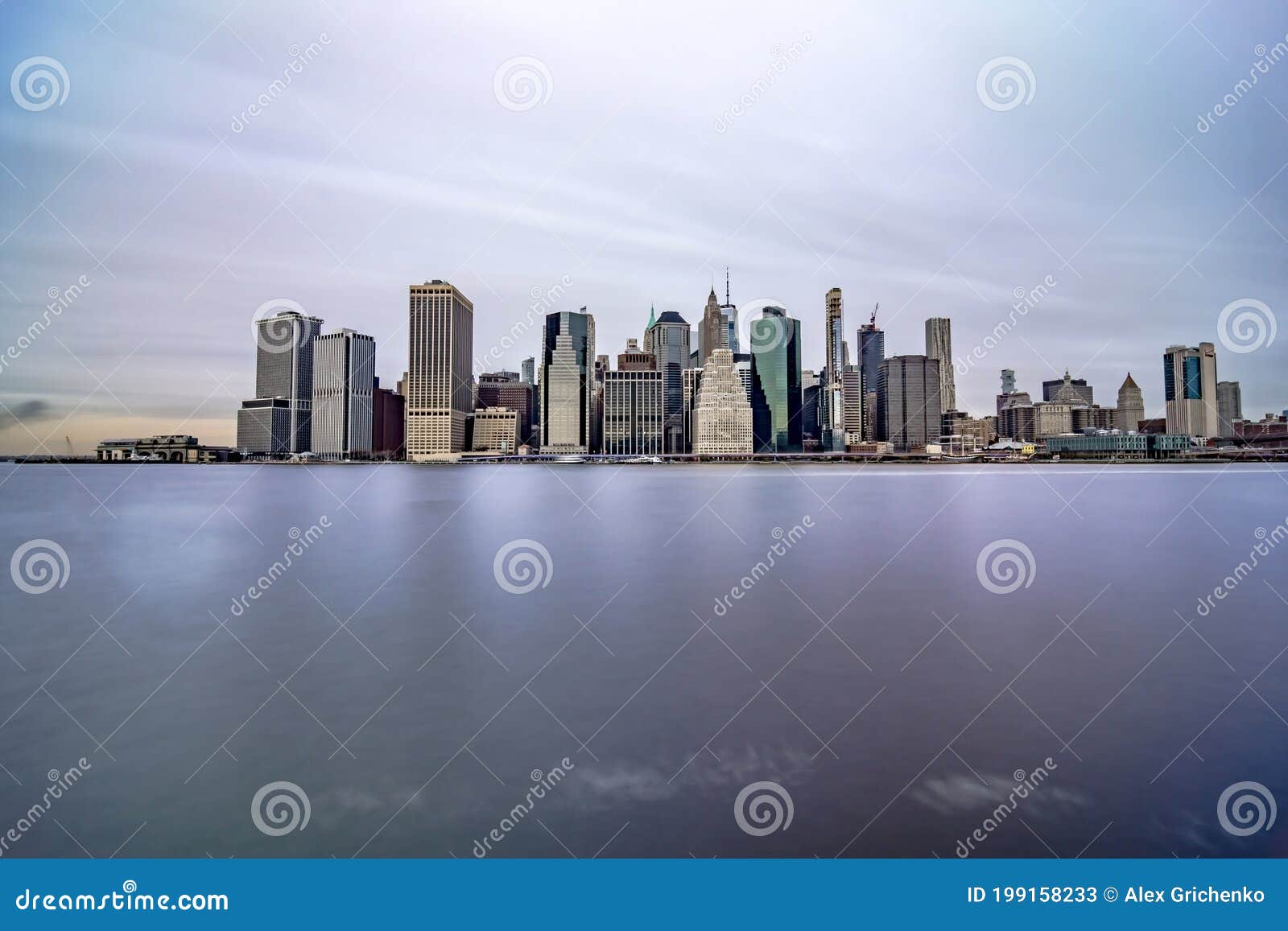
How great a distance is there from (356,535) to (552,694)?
21.6 metres

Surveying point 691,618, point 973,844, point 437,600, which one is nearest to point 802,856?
point 973,844

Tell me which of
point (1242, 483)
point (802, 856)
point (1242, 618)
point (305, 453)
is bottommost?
point (802, 856)

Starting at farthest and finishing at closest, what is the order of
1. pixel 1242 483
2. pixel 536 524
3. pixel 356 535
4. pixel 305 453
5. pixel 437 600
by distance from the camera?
pixel 305 453 < pixel 1242 483 < pixel 536 524 < pixel 356 535 < pixel 437 600

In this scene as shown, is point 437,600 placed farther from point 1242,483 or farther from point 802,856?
point 1242,483

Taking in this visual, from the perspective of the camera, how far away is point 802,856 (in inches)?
215
